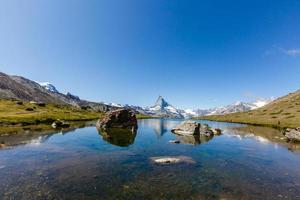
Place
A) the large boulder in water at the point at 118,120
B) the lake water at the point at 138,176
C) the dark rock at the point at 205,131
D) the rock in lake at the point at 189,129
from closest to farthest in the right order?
the lake water at the point at 138,176 < the rock in lake at the point at 189,129 < the dark rock at the point at 205,131 < the large boulder in water at the point at 118,120

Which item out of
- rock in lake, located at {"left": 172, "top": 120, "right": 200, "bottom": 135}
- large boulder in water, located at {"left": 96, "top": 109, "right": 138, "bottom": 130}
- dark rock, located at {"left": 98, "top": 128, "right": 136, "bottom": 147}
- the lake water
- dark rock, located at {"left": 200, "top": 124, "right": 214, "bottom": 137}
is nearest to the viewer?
the lake water

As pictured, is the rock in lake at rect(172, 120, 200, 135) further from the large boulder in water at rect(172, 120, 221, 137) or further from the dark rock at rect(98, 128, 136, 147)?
the dark rock at rect(98, 128, 136, 147)

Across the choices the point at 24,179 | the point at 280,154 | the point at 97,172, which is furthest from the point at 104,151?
the point at 280,154

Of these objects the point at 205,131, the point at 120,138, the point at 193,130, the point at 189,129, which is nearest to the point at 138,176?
the point at 120,138

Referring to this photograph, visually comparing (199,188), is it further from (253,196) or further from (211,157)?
(211,157)

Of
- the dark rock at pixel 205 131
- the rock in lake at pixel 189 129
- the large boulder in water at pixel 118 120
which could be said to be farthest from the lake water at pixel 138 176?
the large boulder in water at pixel 118 120

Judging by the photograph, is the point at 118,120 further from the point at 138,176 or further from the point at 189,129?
the point at 138,176

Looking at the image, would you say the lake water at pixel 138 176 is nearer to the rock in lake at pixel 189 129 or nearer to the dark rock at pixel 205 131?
the rock in lake at pixel 189 129

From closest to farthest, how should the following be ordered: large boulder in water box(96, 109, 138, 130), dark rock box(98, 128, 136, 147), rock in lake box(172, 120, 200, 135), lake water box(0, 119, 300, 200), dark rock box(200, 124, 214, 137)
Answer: lake water box(0, 119, 300, 200)
dark rock box(98, 128, 136, 147)
rock in lake box(172, 120, 200, 135)
dark rock box(200, 124, 214, 137)
large boulder in water box(96, 109, 138, 130)

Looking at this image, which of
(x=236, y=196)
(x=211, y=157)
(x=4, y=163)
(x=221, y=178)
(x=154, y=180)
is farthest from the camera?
(x=211, y=157)

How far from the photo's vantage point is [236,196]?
24703 millimetres

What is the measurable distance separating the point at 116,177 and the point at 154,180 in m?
5.49

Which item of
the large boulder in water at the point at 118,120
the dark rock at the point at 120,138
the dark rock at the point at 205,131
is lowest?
the dark rock at the point at 120,138

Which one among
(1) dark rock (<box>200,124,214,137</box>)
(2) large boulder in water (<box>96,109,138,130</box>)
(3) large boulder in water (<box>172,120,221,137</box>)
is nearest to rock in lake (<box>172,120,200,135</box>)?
(3) large boulder in water (<box>172,120,221,137</box>)
